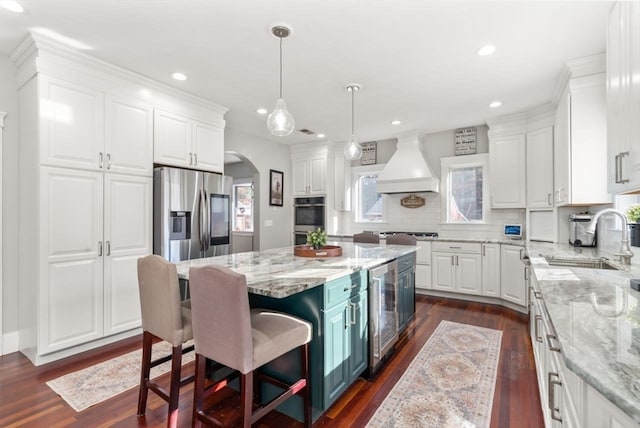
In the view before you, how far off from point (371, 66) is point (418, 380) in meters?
2.76

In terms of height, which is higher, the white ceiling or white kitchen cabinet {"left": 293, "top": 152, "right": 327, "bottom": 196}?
the white ceiling

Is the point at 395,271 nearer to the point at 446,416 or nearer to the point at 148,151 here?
the point at 446,416

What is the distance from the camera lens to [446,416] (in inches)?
77.4

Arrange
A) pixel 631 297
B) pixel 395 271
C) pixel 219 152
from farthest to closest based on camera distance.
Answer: pixel 219 152 → pixel 395 271 → pixel 631 297

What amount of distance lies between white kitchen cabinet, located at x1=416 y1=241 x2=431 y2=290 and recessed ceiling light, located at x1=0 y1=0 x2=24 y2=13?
4.85 metres

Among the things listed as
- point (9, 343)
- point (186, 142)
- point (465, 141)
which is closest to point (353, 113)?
point (465, 141)

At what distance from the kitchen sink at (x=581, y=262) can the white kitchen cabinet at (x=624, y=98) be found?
101cm

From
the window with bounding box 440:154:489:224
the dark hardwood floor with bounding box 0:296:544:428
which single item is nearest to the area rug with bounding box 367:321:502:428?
the dark hardwood floor with bounding box 0:296:544:428

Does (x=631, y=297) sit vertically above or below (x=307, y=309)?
above

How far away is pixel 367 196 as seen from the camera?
241 inches

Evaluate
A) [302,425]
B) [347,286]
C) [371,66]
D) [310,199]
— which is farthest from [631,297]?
[310,199]

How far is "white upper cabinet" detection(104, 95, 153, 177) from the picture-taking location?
3031 mm

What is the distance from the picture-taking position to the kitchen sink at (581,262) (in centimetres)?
236

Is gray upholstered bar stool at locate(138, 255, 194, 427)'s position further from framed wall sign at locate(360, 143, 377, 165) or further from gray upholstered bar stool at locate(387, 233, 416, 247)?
framed wall sign at locate(360, 143, 377, 165)
